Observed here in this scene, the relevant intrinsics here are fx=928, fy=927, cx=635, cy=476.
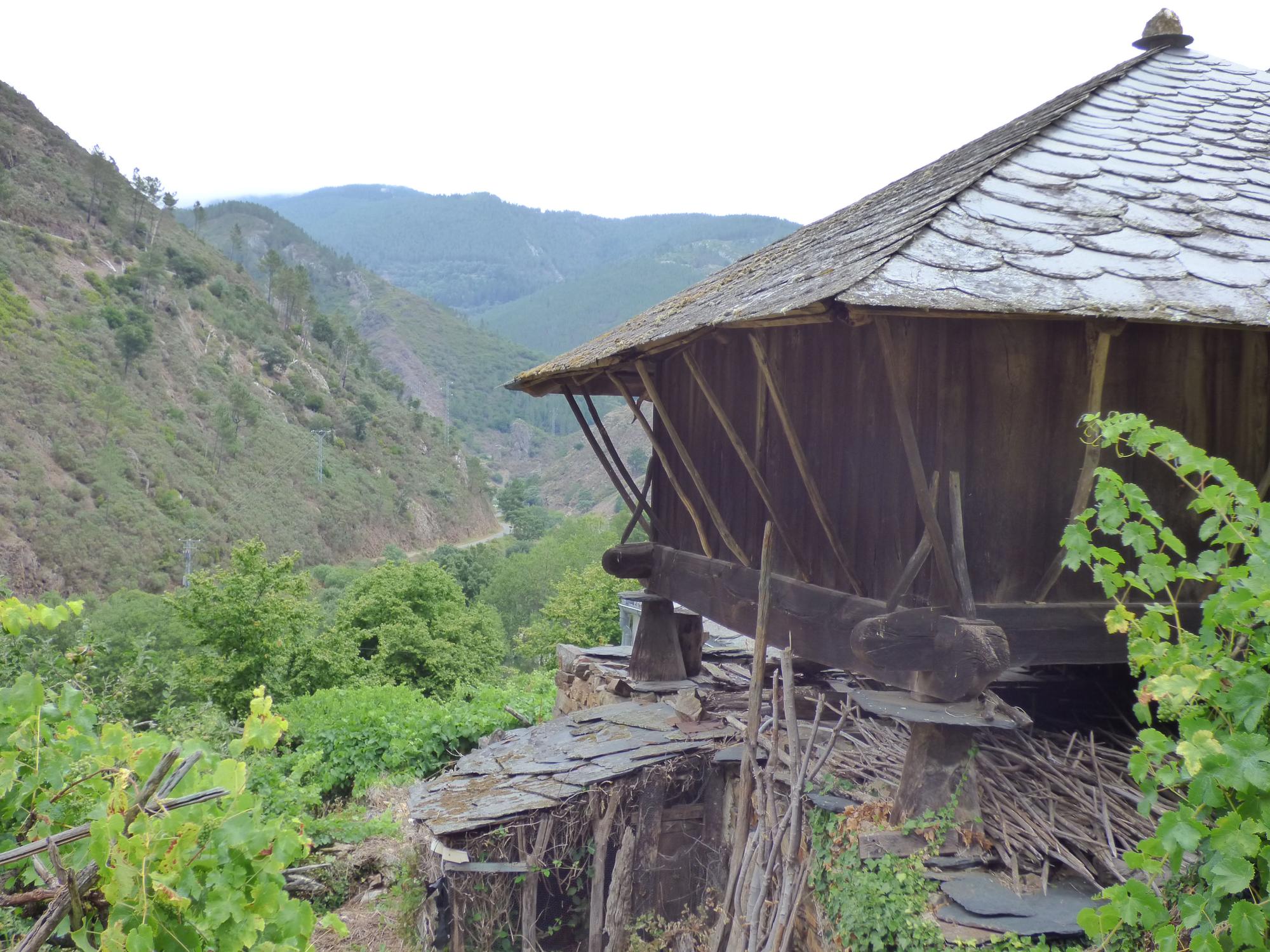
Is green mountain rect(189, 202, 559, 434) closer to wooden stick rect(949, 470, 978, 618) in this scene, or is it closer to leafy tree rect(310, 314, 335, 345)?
leafy tree rect(310, 314, 335, 345)

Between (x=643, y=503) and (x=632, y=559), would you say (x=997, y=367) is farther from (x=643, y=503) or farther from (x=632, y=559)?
(x=632, y=559)

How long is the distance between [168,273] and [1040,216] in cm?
5334

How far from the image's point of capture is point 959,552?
3826 mm

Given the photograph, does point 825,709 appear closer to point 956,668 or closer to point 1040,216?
point 956,668

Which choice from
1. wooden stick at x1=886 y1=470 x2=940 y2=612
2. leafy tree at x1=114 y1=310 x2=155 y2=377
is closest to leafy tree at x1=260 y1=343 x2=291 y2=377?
leafy tree at x1=114 y1=310 x2=155 y2=377

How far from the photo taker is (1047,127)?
4562 millimetres

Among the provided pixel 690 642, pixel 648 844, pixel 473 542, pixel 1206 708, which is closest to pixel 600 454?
pixel 690 642

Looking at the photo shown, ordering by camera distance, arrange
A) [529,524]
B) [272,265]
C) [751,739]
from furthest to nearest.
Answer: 1. [272,265]
2. [529,524]
3. [751,739]

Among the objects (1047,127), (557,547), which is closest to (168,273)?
(557,547)

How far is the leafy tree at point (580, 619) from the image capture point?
25.9 metres

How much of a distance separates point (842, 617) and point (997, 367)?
4.56 feet

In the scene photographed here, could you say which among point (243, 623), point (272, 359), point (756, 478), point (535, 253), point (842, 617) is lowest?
point (243, 623)

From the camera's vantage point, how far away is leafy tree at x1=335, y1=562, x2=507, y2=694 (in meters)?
20.7

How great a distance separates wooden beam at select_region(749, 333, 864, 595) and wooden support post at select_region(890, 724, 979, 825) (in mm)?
747
